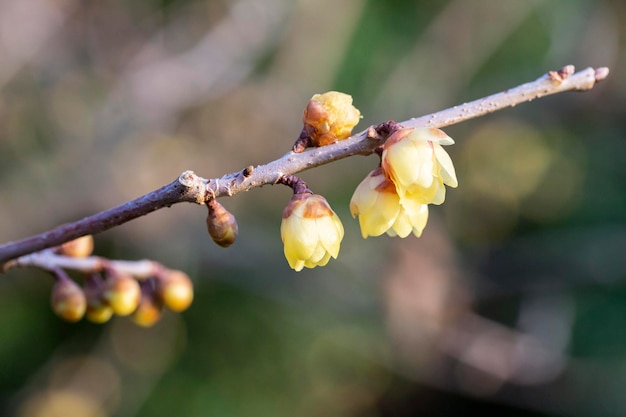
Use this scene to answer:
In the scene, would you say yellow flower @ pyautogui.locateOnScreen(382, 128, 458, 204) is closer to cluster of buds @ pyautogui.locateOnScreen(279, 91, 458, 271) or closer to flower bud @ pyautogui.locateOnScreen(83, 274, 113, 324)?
cluster of buds @ pyautogui.locateOnScreen(279, 91, 458, 271)

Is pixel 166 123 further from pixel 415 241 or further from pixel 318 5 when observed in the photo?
pixel 415 241

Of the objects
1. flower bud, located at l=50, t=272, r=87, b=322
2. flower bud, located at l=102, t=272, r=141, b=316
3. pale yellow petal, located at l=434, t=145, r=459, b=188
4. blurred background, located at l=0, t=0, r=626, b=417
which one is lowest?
flower bud, located at l=50, t=272, r=87, b=322

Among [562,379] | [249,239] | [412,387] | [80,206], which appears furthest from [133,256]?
[562,379]

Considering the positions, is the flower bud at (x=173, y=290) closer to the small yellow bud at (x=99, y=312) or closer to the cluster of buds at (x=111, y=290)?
the cluster of buds at (x=111, y=290)

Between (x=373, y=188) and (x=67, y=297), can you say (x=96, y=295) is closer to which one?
(x=67, y=297)

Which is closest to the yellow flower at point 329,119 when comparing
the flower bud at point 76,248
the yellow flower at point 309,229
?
the yellow flower at point 309,229

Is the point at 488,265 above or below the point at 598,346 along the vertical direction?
above

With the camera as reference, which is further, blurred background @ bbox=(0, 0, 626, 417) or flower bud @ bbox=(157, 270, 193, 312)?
blurred background @ bbox=(0, 0, 626, 417)

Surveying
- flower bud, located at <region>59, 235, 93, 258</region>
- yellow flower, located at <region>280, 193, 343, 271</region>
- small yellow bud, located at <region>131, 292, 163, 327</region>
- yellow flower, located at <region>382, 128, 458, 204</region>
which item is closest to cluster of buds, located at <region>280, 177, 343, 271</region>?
yellow flower, located at <region>280, 193, 343, 271</region>
